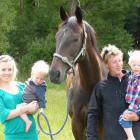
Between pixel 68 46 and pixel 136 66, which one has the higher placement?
pixel 68 46

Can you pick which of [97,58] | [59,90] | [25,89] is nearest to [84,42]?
[97,58]

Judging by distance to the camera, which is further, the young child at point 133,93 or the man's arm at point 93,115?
the man's arm at point 93,115

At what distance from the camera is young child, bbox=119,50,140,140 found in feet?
15.7

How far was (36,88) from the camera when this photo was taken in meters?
5.21

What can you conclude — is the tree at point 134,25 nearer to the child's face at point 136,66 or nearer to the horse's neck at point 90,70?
the horse's neck at point 90,70

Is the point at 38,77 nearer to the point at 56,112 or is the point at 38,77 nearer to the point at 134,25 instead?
the point at 56,112

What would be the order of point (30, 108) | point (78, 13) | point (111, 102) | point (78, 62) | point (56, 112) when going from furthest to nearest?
point (56, 112) < point (78, 62) < point (78, 13) < point (30, 108) < point (111, 102)

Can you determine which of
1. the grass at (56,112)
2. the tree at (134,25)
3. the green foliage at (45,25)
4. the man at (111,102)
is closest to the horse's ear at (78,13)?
the man at (111,102)

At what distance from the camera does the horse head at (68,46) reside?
506 centimetres

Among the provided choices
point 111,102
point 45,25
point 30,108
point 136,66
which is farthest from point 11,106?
point 45,25

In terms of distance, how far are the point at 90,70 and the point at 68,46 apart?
1.97 ft

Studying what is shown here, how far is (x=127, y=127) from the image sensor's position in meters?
4.85

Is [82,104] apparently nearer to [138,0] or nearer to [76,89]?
[76,89]

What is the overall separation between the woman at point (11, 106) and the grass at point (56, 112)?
375cm
